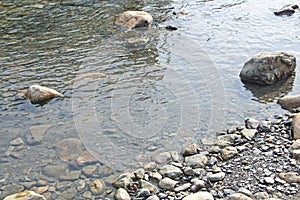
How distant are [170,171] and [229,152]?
0.97m

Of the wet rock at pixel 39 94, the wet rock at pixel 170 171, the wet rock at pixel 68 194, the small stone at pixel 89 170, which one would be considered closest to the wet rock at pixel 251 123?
the wet rock at pixel 170 171

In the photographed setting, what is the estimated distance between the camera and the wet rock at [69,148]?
571cm

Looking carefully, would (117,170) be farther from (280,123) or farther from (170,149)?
(280,123)

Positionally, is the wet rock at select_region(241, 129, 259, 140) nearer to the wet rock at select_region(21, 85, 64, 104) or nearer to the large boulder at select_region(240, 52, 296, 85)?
the large boulder at select_region(240, 52, 296, 85)

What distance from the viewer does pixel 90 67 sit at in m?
8.27

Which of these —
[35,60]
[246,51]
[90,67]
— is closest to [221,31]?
[246,51]

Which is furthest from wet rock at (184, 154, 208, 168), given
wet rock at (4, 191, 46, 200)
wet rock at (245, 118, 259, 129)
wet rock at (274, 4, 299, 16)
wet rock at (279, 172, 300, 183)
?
wet rock at (274, 4, 299, 16)

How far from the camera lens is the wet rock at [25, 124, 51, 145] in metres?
6.01

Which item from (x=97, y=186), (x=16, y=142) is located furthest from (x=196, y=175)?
(x=16, y=142)

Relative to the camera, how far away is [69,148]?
590 cm

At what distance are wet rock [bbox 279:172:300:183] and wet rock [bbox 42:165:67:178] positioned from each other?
3.00 m

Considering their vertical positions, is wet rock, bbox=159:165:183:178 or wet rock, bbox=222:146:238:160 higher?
wet rock, bbox=222:146:238:160

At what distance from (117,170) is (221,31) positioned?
19.7 feet

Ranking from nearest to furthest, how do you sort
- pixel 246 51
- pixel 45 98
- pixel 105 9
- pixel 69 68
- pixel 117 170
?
pixel 117 170 < pixel 45 98 < pixel 69 68 < pixel 246 51 < pixel 105 9
